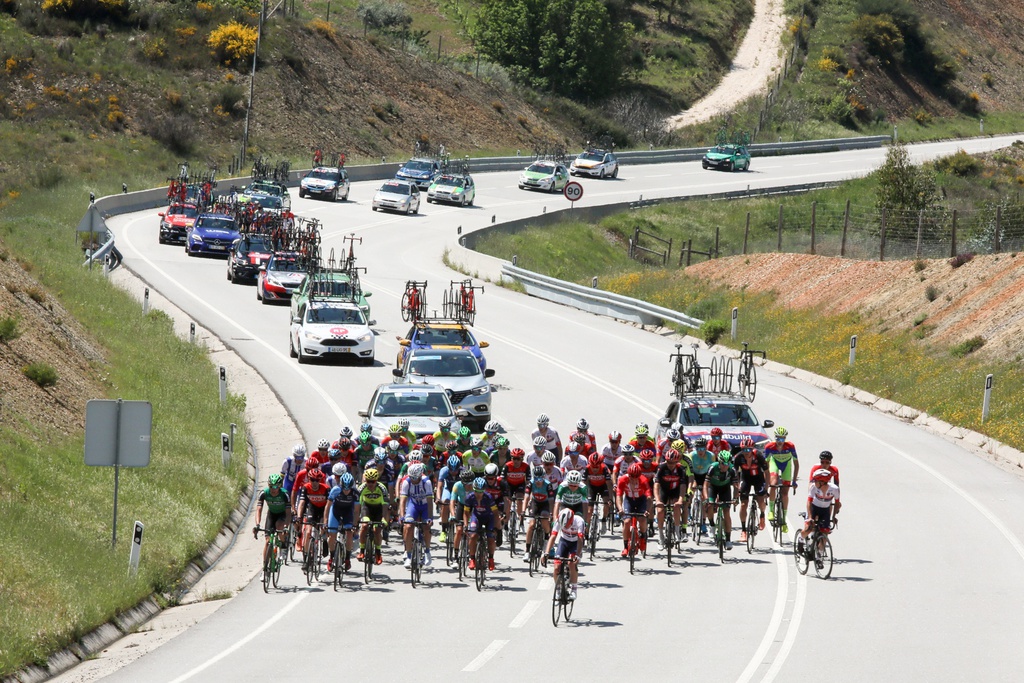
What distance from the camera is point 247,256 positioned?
45.1m

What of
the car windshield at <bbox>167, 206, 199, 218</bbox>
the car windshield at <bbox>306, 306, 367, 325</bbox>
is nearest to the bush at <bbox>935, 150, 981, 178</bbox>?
the car windshield at <bbox>167, 206, 199, 218</bbox>

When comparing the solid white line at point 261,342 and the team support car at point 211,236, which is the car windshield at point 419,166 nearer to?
the solid white line at point 261,342

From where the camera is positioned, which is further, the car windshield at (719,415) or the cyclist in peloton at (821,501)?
the car windshield at (719,415)

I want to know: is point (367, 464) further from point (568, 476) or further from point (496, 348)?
point (496, 348)

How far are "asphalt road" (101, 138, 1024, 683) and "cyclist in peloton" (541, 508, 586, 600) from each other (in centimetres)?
61

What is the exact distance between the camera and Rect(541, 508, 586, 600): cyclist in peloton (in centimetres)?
1609

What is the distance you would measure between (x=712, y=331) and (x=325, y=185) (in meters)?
29.3

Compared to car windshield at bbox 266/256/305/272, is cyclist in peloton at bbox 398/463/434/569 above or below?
below

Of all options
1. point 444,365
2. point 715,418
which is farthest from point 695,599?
point 444,365

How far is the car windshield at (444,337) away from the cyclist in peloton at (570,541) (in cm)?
1482

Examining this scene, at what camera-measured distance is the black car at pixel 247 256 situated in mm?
44906

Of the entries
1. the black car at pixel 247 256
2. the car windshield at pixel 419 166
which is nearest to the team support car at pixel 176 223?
the black car at pixel 247 256

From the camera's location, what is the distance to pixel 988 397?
30375 mm

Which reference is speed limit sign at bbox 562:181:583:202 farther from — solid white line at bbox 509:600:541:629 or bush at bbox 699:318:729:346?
solid white line at bbox 509:600:541:629
